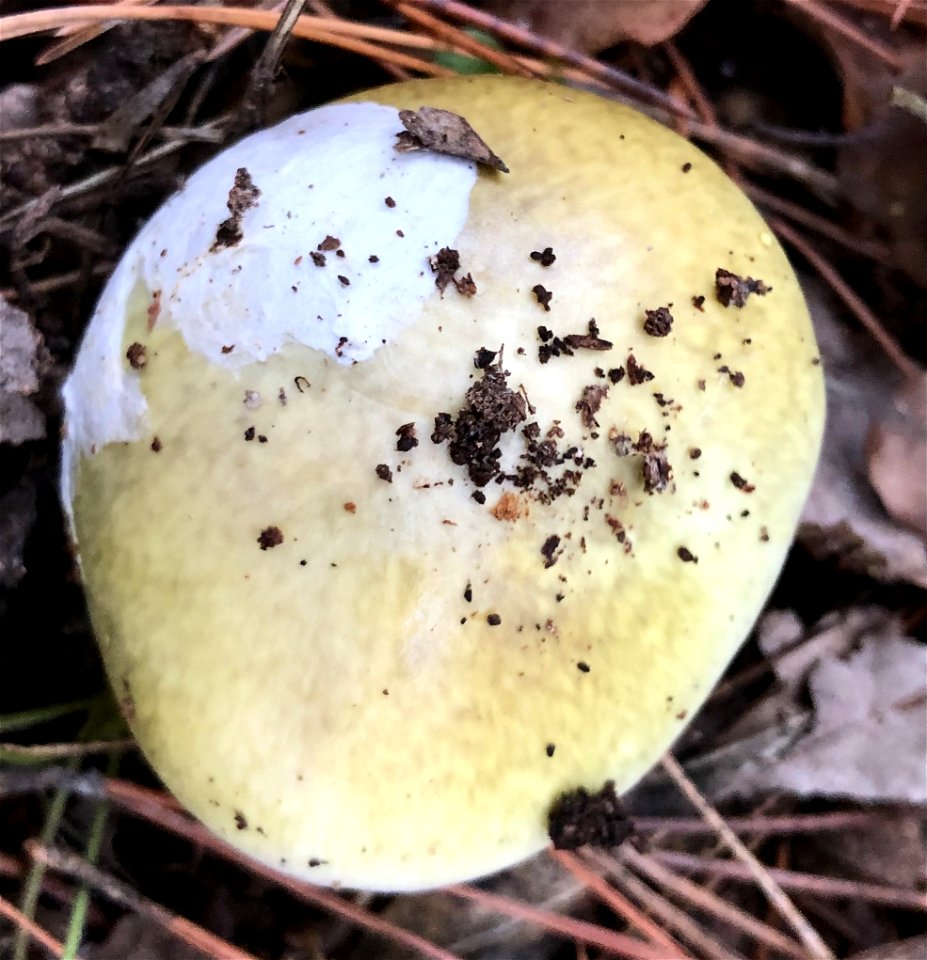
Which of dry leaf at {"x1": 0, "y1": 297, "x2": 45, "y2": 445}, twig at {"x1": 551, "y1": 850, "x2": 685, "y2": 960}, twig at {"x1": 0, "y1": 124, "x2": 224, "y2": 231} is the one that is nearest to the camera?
dry leaf at {"x1": 0, "y1": 297, "x2": 45, "y2": 445}

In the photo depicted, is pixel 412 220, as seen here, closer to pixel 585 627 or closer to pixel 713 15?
pixel 585 627

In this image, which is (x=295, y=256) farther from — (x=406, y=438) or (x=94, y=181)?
(x=94, y=181)

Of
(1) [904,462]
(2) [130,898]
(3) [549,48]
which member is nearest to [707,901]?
(1) [904,462]

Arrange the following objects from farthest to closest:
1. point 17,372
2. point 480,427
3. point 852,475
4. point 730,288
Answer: point 852,475, point 17,372, point 730,288, point 480,427

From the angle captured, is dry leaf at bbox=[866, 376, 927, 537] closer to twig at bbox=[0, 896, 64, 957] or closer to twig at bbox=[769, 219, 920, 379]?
twig at bbox=[769, 219, 920, 379]

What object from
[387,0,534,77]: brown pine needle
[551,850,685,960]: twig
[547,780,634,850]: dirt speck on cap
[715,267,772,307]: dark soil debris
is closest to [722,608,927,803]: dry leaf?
[551,850,685,960]: twig

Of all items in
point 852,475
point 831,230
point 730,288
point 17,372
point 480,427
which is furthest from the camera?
point 831,230
